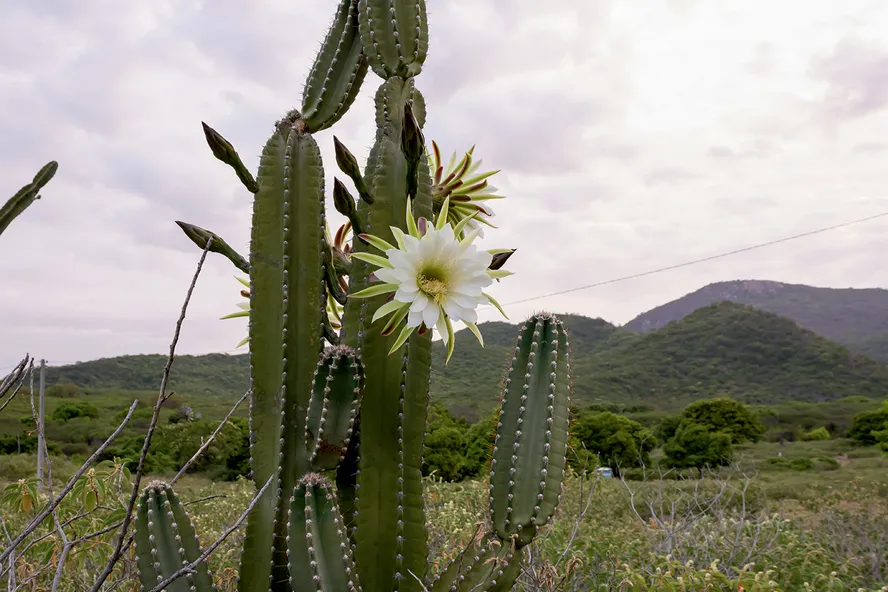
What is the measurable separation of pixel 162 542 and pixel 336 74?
1482 millimetres

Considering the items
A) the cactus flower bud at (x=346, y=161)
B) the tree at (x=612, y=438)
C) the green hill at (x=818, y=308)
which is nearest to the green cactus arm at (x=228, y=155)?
the cactus flower bud at (x=346, y=161)

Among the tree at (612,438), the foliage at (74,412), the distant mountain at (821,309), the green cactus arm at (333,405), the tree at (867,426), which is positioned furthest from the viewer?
the distant mountain at (821,309)

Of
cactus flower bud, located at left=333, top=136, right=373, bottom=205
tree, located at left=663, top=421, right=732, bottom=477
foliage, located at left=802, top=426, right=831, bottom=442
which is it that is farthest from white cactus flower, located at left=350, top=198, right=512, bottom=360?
foliage, located at left=802, top=426, right=831, bottom=442

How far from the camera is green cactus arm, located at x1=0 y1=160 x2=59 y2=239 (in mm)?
1133

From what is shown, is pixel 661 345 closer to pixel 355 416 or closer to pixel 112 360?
pixel 112 360

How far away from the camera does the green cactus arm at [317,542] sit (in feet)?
5.39

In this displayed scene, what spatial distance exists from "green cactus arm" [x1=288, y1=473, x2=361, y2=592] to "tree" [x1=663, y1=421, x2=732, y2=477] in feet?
52.3

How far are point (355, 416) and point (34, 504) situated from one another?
248 cm

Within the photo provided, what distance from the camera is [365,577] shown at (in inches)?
72.9

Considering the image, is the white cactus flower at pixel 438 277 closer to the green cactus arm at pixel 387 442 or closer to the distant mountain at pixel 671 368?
the green cactus arm at pixel 387 442

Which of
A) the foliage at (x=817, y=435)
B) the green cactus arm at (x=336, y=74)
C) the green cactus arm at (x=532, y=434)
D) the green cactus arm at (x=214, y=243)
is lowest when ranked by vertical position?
the foliage at (x=817, y=435)

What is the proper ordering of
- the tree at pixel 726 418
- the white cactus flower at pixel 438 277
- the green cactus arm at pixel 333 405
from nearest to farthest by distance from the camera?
the white cactus flower at pixel 438 277 < the green cactus arm at pixel 333 405 < the tree at pixel 726 418

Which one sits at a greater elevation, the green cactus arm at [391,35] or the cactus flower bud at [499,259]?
the green cactus arm at [391,35]

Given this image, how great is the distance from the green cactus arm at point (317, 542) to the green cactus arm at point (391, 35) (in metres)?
1.23
